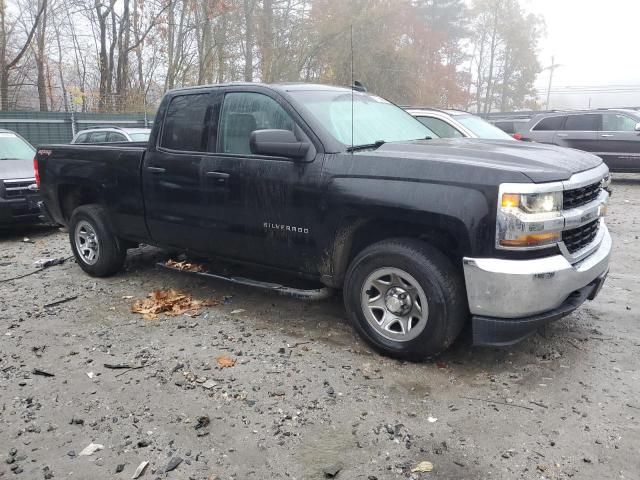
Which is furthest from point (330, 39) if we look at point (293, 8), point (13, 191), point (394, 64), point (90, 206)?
point (90, 206)

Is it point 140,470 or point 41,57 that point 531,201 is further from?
point 41,57

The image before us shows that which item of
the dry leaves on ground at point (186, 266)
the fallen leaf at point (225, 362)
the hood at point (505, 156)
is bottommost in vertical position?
the fallen leaf at point (225, 362)

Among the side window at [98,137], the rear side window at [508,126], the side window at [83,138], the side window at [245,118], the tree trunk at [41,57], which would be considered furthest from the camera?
the tree trunk at [41,57]

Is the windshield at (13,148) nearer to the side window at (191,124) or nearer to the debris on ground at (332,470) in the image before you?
the side window at (191,124)

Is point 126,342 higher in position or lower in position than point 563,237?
lower

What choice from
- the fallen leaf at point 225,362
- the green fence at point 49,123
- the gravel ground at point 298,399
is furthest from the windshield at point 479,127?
the green fence at point 49,123

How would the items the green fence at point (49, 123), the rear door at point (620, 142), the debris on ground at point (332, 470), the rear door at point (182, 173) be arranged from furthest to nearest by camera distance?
the green fence at point (49, 123) → the rear door at point (620, 142) → the rear door at point (182, 173) → the debris on ground at point (332, 470)

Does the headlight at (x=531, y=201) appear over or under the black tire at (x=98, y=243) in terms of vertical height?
over

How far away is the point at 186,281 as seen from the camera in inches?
225

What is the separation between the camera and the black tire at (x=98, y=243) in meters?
5.59

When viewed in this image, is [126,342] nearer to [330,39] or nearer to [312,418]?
[312,418]

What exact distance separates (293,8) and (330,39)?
2.46 meters

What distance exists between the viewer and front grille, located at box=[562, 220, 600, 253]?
3.45 m

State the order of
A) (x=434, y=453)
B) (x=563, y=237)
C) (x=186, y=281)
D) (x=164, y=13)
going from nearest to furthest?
(x=434, y=453) → (x=563, y=237) → (x=186, y=281) → (x=164, y=13)
